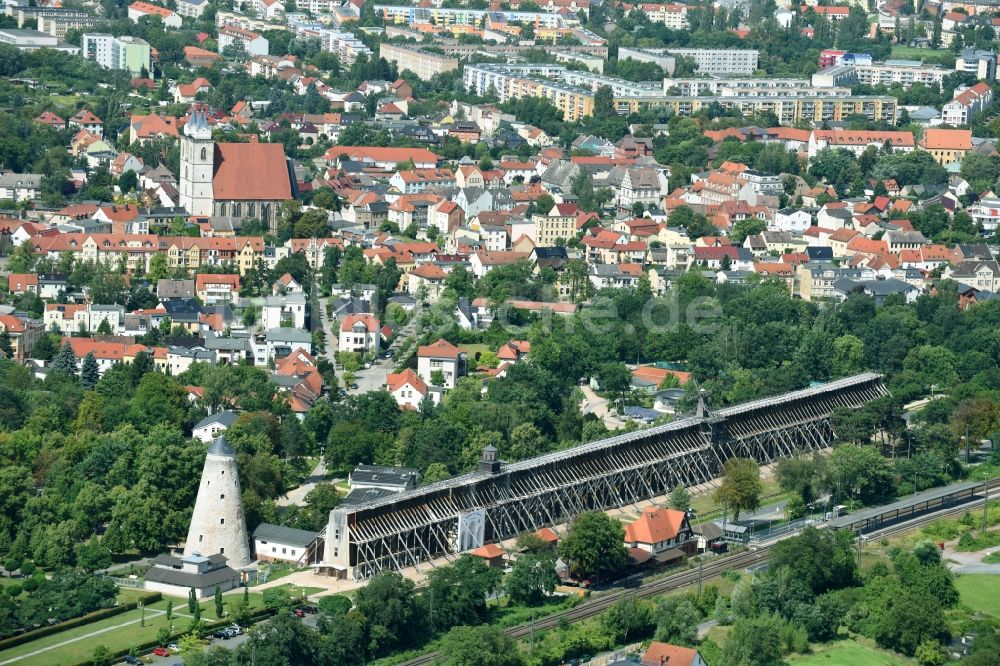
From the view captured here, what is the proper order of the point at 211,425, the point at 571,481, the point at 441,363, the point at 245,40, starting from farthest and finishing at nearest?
the point at 245,40 < the point at 441,363 < the point at 211,425 < the point at 571,481

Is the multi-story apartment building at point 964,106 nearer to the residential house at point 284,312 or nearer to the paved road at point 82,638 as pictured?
the residential house at point 284,312

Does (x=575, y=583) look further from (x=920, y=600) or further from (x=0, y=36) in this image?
(x=0, y=36)

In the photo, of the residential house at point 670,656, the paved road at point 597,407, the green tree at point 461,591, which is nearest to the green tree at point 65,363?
the paved road at point 597,407

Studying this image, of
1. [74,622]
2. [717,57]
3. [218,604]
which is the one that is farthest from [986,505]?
[717,57]

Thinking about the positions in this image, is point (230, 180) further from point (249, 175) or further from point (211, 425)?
point (211, 425)

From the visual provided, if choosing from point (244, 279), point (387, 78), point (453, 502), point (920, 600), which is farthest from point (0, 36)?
point (920, 600)
